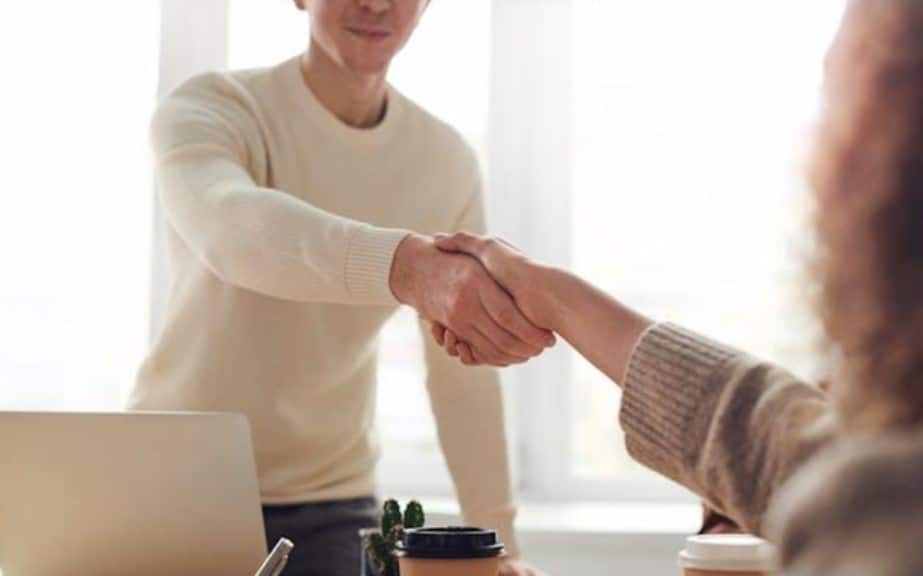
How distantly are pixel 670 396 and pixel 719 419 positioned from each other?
9cm

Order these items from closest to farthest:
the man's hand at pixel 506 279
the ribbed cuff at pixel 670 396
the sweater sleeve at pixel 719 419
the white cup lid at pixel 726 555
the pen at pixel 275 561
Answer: the sweater sleeve at pixel 719 419
the ribbed cuff at pixel 670 396
the white cup lid at pixel 726 555
the pen at pixel 275 561
the man's hand at pixel 506 279

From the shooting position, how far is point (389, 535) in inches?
61.7

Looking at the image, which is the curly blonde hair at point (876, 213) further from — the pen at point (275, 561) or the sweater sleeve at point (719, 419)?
the pen at point (275, 561)

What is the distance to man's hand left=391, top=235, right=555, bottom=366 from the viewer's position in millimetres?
1997

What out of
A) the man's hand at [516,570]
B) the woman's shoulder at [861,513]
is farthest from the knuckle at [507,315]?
the woman's shoulder at [861,513]

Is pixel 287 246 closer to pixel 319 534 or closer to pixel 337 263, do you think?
pixel 337 263

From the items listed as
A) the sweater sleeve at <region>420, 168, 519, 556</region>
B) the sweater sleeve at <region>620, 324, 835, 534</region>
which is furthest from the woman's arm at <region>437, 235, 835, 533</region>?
the sweater sleeve at <region>420, 168, 519, 556</region>

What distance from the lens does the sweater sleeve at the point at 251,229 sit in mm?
2035

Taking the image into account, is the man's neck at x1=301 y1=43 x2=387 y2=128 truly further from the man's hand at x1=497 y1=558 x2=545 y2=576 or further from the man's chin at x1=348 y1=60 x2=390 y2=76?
the man's hand at x1=497 y1=558 x2=545 y2=576

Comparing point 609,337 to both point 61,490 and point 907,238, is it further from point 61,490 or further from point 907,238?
point 907,238

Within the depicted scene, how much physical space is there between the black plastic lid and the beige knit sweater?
16 cm

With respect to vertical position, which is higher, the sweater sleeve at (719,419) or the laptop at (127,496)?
the sweater sleeve at (719,419)

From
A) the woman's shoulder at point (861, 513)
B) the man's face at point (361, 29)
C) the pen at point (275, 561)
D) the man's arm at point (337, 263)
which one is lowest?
the pen at point (275, 561)

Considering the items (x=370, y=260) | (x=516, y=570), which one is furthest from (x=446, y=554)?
(x=370, y=260)
